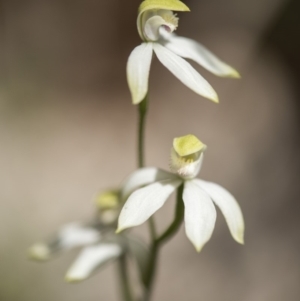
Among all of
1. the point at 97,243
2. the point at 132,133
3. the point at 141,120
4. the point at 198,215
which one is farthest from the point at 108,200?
the point at 132,133

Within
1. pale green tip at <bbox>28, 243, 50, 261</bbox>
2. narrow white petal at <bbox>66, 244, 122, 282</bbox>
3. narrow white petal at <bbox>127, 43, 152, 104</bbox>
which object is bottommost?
narrow white petal at <bbox>66, 244, 122, 282</bbox>

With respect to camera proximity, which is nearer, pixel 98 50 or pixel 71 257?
pixel 71 257

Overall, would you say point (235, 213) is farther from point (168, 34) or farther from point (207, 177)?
point (207, 177)

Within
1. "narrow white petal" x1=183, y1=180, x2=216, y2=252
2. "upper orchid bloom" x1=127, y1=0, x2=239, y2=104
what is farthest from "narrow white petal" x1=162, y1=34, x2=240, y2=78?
"narrow white petal" x1=183, y1=180, x2=216, y2=252

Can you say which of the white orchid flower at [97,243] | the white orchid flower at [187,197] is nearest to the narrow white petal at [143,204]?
the white orchid flower at [187,197]

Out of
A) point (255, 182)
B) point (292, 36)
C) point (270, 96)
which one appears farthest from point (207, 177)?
point (292, 36)

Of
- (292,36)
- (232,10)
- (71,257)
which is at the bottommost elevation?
(71,257)

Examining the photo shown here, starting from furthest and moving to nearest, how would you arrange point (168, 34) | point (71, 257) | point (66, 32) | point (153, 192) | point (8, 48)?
1. point (66, 32)
2. point (8, 48)
3. point (71, 257)
4. point (168, 34)
5. point (153, 192)

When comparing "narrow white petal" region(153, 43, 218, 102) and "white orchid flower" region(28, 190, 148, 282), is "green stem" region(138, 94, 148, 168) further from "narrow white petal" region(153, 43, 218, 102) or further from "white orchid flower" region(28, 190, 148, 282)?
"white orchid flower" region(28, 190, 148, 282)
